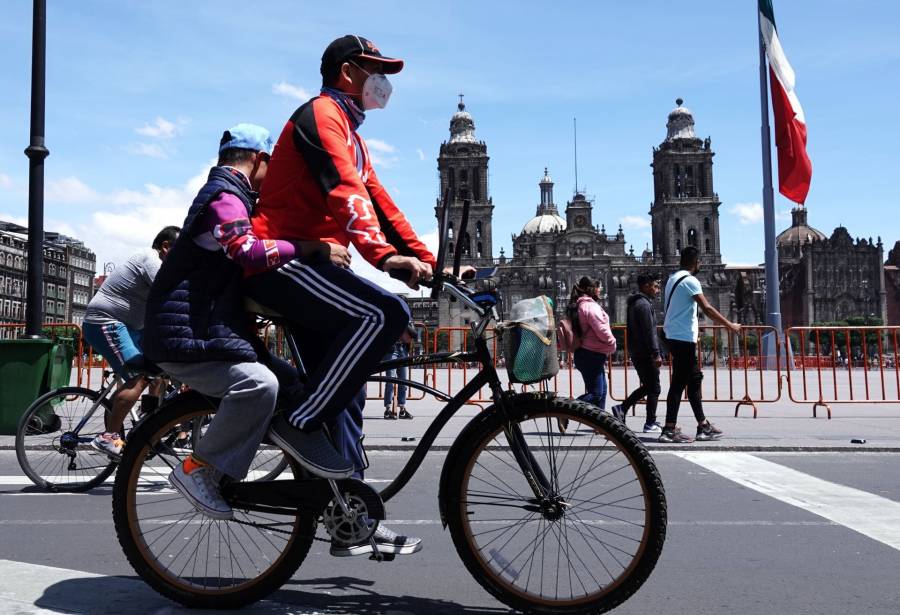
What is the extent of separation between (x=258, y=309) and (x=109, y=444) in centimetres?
294

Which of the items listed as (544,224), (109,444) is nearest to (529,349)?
(109,444)

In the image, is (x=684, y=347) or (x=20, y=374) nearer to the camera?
(x=20, y=374)

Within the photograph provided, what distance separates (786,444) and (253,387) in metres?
6.17

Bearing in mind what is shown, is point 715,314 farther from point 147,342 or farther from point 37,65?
point 37,65

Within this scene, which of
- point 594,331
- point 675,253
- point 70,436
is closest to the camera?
point 70,436

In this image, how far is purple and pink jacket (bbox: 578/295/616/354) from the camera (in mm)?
9320

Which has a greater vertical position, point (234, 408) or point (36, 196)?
point (36, 196)

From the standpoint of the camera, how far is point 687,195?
11175cm

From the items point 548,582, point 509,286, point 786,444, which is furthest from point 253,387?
point 509,286

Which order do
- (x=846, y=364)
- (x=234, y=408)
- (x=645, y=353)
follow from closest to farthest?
1. (x=234, y=408)
2. (x=645, y=353)
3. (x=846, y=364)

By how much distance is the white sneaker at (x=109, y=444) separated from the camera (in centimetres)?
549

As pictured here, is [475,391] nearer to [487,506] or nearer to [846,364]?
[487,506]

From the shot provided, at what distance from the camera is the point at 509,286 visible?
375 ft

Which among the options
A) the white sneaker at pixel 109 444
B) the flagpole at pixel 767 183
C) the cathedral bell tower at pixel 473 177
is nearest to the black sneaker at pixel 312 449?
the white sneaker at pixel 109 444
